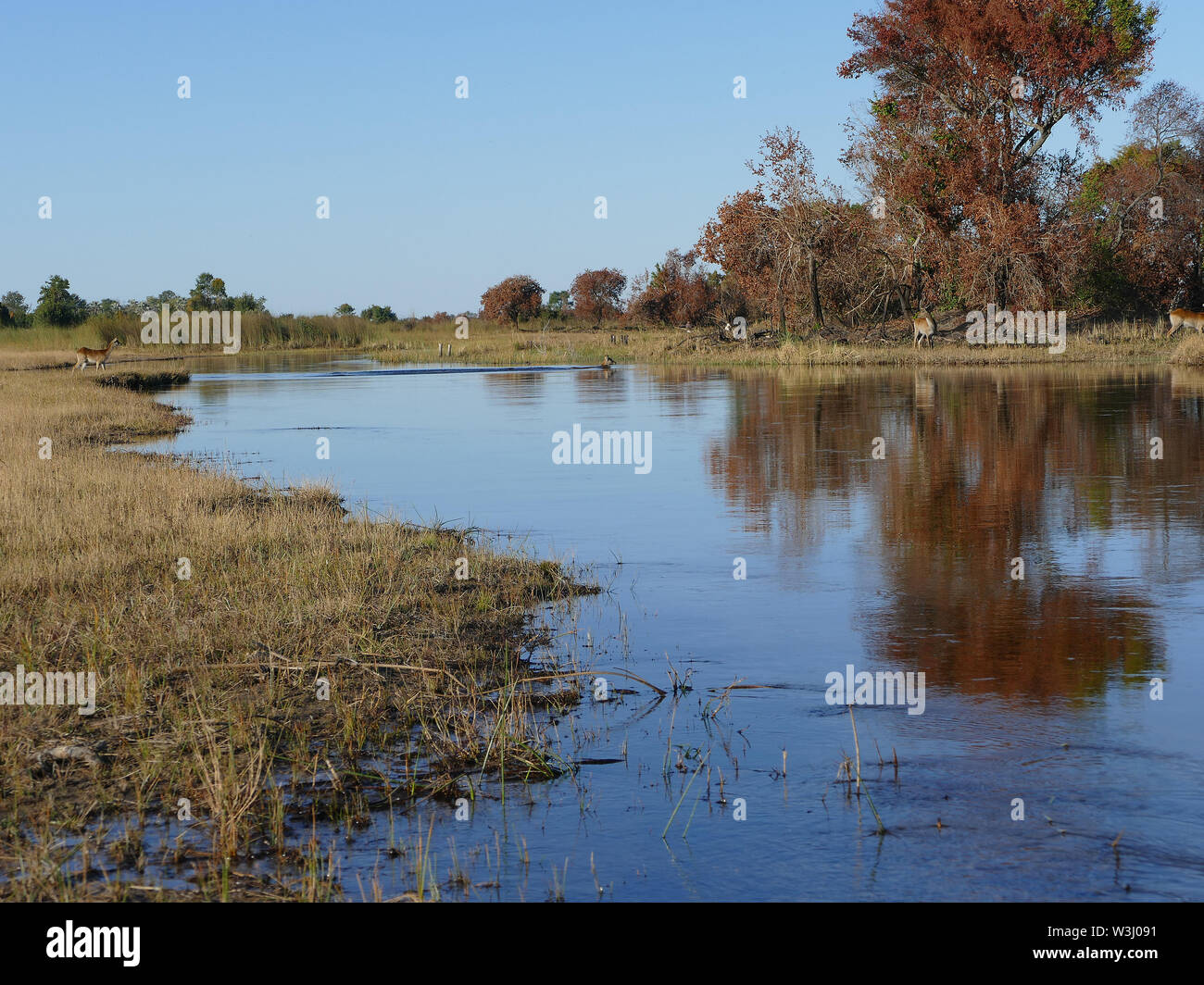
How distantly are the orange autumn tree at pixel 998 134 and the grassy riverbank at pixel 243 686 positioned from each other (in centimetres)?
3219

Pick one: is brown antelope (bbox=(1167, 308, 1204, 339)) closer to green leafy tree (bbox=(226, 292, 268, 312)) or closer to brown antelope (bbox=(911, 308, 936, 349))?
brown antelope (bbox=(911, 308, 936, 349))

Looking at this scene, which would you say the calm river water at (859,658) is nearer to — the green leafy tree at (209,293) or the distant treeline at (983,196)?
the distant treeline at (983,196)

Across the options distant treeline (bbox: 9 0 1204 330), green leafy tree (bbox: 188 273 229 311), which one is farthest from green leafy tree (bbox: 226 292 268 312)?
distant treeline (bbox: 9 0 1204 330)

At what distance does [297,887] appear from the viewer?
4773 millimetres

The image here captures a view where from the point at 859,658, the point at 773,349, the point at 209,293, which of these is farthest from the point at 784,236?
the point at 209,293

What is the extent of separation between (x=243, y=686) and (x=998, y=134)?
38994mm

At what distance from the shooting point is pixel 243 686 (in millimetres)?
7273

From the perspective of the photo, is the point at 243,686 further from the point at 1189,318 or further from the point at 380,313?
the point at 380,313

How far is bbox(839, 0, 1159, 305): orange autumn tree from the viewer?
3944 centimetres

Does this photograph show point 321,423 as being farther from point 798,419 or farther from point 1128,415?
point 1128,415

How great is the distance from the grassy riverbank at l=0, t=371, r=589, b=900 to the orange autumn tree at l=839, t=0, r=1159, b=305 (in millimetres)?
32186

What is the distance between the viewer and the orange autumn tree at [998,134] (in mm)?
39438
